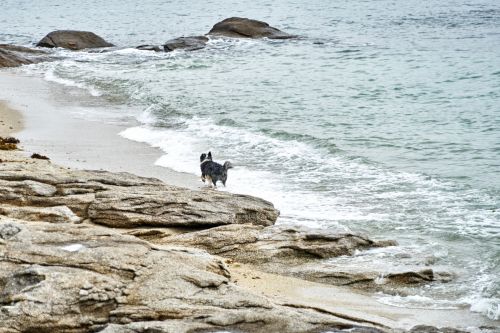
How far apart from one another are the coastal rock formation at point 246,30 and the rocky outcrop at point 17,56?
40.9 ft

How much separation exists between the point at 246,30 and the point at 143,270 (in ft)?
147

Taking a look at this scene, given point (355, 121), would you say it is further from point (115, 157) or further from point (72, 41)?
point (72, 41)

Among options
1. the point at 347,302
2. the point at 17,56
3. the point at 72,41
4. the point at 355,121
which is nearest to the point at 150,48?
the point at 72,41

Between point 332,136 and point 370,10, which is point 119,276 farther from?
point 370,10

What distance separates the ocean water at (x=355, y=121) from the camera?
14.9 meters

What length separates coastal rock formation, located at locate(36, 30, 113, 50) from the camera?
165 ft

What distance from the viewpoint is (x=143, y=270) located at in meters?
9.24

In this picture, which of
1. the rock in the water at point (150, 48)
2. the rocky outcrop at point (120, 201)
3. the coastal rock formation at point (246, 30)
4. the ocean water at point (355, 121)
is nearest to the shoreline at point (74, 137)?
the ocean water at point (355, 121)

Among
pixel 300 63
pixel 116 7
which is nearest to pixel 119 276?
pixel 300 63

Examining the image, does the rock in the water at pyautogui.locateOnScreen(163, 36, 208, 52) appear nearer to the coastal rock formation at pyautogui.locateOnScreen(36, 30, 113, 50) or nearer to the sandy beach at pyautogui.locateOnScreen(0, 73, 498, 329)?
the coastal rock formation at pyautogui.locateOnScreen(36, 30, 113, 50)

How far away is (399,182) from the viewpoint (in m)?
18.8

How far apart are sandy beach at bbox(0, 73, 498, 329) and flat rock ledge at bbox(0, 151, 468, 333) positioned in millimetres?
796

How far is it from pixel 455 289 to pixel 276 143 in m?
12.1

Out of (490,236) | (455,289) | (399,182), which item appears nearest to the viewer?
(455,289)
